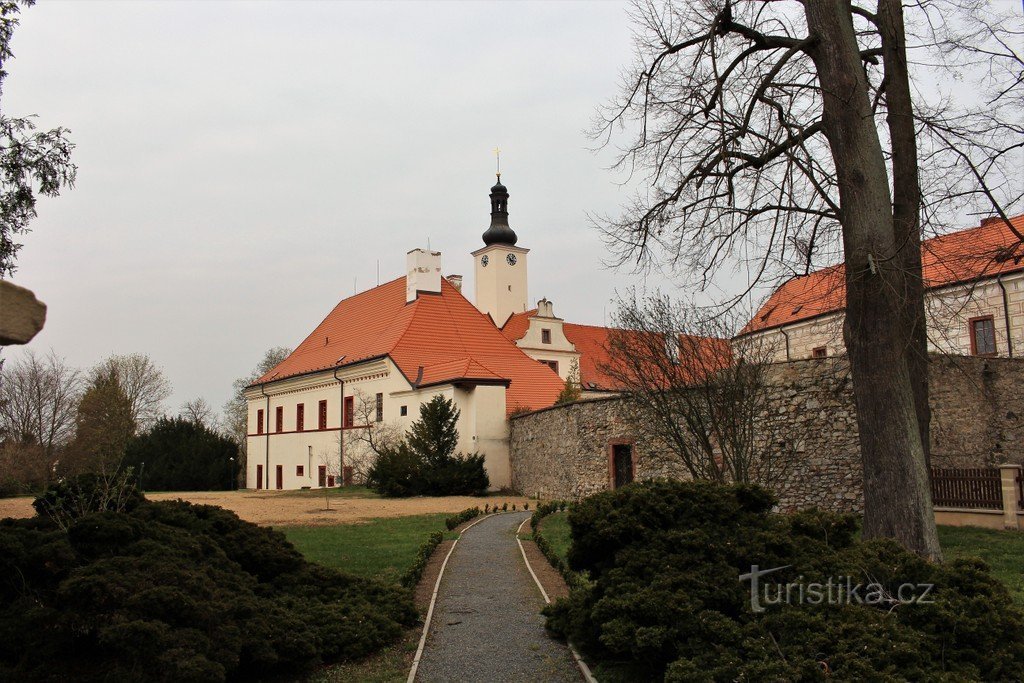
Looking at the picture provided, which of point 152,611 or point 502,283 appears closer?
point 152,611

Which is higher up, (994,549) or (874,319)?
(874,319)

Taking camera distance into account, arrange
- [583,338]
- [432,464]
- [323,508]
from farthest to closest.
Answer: [583,338] < [432,464] < [323,508]

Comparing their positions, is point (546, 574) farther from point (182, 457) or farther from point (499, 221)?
point (499, 221)

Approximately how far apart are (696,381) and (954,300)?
15.6ft

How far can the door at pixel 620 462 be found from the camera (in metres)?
23.0

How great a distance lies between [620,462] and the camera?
23.3 m

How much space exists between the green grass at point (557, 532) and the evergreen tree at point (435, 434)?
9.40m

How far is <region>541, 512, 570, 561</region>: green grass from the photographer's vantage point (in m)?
13.6

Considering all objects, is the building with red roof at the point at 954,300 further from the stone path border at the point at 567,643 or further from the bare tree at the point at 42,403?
the bare tree at the point at 42,403

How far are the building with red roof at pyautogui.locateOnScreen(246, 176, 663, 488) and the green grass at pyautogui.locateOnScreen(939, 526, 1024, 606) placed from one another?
→ 13911 mm

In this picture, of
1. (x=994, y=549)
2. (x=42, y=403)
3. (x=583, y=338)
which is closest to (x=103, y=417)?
(x=42, y=403)

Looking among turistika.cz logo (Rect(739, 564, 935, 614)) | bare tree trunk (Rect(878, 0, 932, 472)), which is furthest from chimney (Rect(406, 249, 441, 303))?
turistika.cz logo (Rect(739, 564, 935, 614))


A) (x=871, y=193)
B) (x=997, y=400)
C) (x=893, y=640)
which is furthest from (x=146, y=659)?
(x=997, y=400)

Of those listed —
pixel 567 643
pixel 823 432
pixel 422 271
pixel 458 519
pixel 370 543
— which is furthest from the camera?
pixel 422 271
